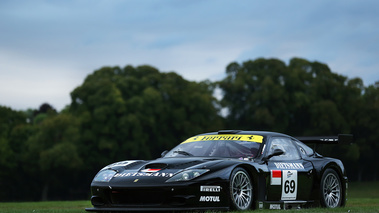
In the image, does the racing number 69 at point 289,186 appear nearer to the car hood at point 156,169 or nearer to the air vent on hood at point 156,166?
the car hood at point 156,169

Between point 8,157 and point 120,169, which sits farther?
point 8,157

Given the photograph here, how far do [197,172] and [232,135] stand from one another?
2.06 meters

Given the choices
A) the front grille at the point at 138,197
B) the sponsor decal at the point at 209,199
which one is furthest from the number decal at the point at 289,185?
the front grille at the point at 138,197

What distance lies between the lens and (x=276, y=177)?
10242 mm

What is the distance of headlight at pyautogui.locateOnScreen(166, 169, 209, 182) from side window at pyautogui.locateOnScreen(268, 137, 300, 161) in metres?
1.99

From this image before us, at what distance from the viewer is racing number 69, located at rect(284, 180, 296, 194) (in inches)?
412

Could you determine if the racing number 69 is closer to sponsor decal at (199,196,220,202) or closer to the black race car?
the black race car

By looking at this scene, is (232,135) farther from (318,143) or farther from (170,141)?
(170,141)

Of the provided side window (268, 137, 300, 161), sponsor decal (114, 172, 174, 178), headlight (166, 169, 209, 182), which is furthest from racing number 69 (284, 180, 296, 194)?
sponsor decal (114, 172, 174, 178)

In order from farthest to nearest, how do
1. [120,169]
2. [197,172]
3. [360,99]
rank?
[360,99] < [120,169] < [197,172]

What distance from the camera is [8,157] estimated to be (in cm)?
5566

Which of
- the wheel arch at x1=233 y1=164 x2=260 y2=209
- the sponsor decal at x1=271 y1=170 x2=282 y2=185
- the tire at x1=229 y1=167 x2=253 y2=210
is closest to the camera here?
the tire at x1=229 y1=167 x2=253 y2=210

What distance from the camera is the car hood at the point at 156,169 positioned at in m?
8.92

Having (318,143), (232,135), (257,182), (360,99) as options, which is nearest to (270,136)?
(232,135)
